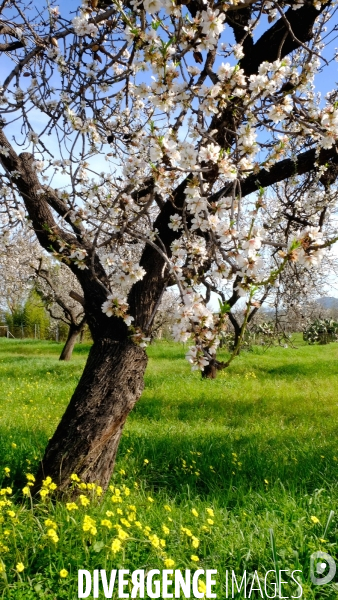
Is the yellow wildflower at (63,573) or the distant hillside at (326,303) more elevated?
the distant hillside at (326,303)

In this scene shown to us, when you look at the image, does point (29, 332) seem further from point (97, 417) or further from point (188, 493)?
point (97, 417)

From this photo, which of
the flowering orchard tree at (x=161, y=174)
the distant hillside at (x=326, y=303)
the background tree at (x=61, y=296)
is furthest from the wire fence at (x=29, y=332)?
the flowering orchard tree at (x=161, y=174)

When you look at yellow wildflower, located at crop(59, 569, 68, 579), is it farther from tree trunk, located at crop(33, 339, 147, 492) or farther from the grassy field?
tree trunk, located at crop(33, 339, 147, 492)

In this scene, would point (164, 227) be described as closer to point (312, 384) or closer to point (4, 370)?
point (312, 384)

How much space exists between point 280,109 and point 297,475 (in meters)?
3.23

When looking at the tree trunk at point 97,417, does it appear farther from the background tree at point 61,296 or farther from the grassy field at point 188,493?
the background tree at point 61,296

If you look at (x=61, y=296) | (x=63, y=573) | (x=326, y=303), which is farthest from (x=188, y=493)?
(x=326, y=303)

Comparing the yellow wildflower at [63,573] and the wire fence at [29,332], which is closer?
the yellow wildflower at [63,573]

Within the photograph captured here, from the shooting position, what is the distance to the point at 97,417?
3285mm

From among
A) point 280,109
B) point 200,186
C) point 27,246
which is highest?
point 27,246

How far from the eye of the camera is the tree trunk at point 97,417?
128 inches

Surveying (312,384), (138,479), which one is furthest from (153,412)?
(312,384)

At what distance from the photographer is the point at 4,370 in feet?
37.5

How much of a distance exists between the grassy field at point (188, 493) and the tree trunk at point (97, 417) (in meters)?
0.19
